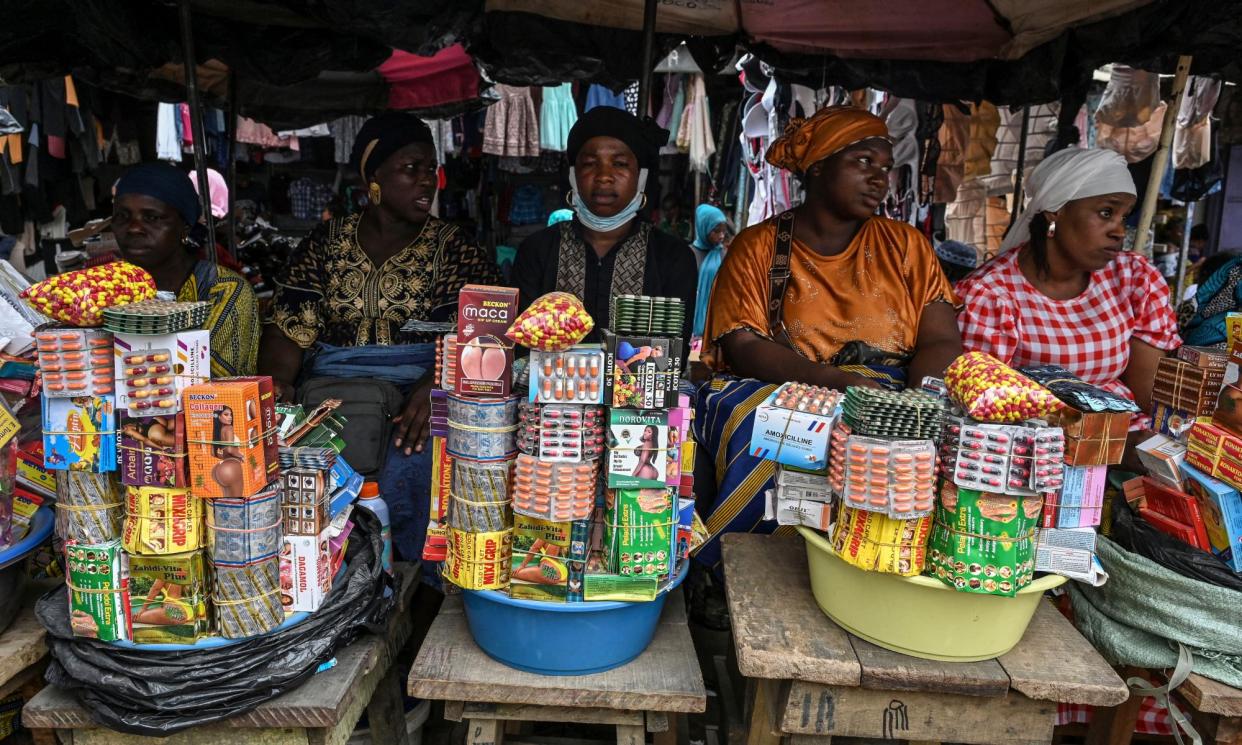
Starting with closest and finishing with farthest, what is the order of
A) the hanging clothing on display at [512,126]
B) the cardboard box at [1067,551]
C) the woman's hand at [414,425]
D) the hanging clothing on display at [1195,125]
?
the cardboard box at [1067,551], the woman's hand at [414,425], the hanging clothing on display at [1195,125], the hanging clothing on display at [512,126]

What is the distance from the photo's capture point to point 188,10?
3.18 meters

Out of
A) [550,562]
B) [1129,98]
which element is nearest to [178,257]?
[550,562]

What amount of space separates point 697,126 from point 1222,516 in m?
6.07

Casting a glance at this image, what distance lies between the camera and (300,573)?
1.69m

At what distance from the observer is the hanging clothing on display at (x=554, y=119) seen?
7.01 metres

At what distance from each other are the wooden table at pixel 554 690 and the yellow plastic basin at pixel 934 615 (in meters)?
0.42

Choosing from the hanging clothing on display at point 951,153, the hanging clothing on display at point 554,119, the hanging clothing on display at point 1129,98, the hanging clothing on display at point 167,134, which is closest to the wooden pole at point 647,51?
the hanging clothing on display at point 951,153

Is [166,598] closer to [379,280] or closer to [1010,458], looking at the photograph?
[379,280]

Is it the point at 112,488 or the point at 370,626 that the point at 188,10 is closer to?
the point at 112,488

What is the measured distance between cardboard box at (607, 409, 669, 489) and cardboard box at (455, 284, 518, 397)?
0.90ft

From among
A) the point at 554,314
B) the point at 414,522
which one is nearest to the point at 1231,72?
the point at 554,314

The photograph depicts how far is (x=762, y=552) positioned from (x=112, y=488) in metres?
1.60

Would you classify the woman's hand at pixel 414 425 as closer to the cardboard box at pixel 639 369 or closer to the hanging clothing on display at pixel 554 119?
the cardboard box at pixel 639 369

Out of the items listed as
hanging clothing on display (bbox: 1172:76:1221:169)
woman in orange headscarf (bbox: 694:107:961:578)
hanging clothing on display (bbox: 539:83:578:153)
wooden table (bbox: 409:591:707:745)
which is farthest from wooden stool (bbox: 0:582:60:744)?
hanging clothing on display (bbox: 1172:76:1221:169)
